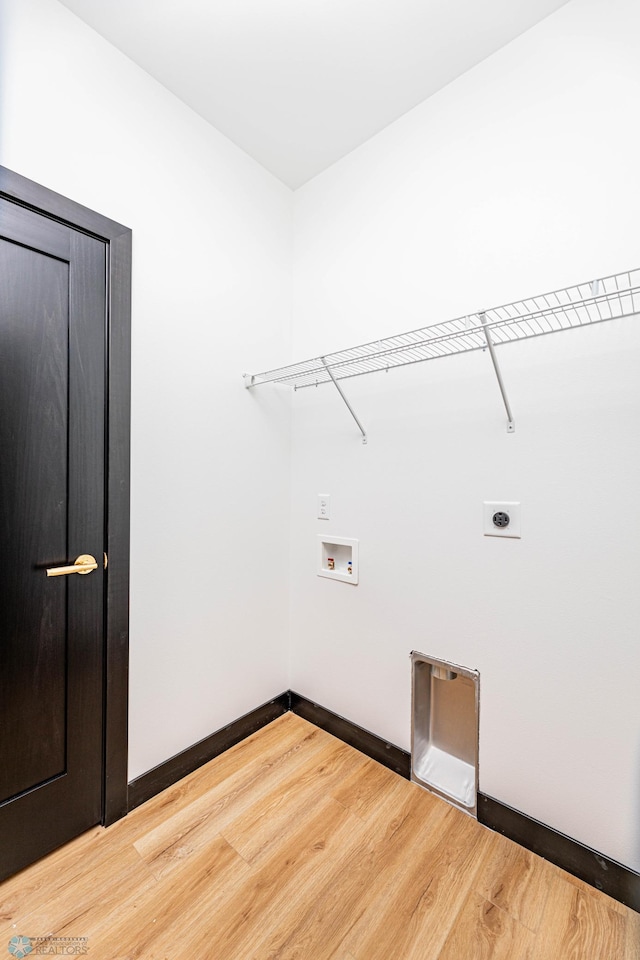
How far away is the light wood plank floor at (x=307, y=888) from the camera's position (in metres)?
1.06

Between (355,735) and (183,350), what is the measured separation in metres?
1.76

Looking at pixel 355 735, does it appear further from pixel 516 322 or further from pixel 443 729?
pixel 516 322

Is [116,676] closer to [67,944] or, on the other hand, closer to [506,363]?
[67,944]

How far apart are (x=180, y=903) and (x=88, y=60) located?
2551 millimetres

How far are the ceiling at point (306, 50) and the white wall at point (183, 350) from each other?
11cm

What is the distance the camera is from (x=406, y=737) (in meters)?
1.64

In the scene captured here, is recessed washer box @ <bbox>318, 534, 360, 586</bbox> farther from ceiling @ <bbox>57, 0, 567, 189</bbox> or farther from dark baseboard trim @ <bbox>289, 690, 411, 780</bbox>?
ceiling @ <bbox>57, 0, 567, 189</bbox>

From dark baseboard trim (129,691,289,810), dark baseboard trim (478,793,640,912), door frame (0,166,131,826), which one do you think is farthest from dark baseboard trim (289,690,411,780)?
door frame (0,166,131,826)

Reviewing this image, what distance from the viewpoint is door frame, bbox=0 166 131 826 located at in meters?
1.39

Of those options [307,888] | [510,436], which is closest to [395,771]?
[307,888]

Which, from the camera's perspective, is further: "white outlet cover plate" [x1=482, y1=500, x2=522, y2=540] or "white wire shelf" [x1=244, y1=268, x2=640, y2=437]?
"white outlet cover plate" [x1=482, y1=500, x2=522, y2=540]

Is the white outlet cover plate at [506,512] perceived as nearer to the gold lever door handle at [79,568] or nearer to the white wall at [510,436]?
the white wall at [510,436]

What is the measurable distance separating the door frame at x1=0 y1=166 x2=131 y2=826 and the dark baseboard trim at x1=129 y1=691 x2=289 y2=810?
64 mm

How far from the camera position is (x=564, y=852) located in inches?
49.5
